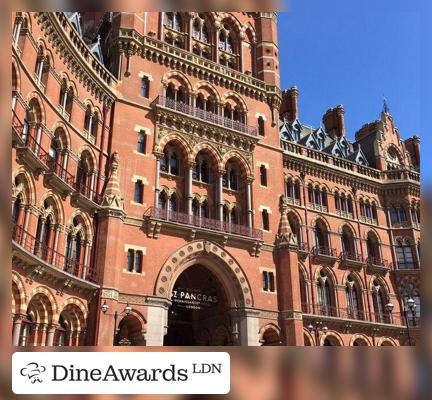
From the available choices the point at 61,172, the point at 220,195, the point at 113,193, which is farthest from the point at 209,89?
the point at 61,172

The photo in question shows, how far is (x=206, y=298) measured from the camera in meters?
29.3

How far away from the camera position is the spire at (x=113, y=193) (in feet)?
84.8

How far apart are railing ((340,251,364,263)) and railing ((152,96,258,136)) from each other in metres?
12.0

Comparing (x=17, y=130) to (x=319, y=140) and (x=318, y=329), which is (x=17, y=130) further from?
(x=319, y=140)

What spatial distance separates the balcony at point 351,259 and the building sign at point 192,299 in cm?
1265

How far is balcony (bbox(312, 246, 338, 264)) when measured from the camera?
119 ft

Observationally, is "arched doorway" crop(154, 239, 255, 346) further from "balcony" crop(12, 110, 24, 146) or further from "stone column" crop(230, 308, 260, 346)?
"balcony" crop(12, 110, 24, 146)

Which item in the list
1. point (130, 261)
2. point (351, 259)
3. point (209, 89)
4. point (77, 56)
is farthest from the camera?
point (351, 259)

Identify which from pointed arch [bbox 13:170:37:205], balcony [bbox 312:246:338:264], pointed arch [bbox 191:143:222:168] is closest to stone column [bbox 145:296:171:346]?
pointed arch [bbox 13:170:37:205]

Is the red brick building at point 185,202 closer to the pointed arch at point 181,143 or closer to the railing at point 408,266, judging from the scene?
the pointed arch at point 181,143

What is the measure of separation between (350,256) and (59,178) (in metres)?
25.0

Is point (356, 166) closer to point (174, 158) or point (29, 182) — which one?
point (174, 158)

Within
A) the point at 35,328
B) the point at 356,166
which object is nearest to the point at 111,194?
the point at 35,328

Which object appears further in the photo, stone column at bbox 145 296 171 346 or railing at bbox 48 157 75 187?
stone column at bbox 145 296 171 346
